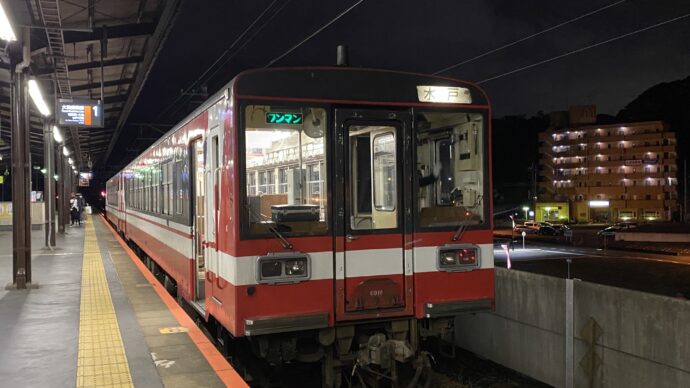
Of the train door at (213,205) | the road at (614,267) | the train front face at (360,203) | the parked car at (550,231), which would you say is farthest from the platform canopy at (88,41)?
the parked car at (550,231)

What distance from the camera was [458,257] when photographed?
224 inches

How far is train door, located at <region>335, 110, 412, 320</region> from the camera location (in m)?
5.29

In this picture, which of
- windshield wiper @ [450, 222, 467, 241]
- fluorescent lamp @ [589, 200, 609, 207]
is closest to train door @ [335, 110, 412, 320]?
windshield wiper @ [450, 222, 467, 241]

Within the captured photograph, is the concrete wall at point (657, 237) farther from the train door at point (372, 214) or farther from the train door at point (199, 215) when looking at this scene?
the train door at point (372, 214)

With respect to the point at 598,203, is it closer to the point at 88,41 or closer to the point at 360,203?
the point at 88,41

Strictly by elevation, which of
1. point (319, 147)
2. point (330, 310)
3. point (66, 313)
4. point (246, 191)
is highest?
point (319, 147)

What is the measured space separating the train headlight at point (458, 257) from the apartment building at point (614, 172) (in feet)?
240

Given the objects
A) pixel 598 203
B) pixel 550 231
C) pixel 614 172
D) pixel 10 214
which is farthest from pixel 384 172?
pixel 614 172

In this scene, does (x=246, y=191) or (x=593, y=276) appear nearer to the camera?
(x=246, y=191)

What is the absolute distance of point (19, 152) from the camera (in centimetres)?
1018

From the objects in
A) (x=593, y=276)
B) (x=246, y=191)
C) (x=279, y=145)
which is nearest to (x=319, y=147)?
(x=279, y=145)

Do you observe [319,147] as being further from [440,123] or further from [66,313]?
[66,313]

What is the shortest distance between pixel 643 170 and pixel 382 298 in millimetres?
82665

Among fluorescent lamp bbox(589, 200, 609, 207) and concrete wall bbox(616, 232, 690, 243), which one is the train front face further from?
fluorescent lamp bbox(589, 200, 609, 207)
